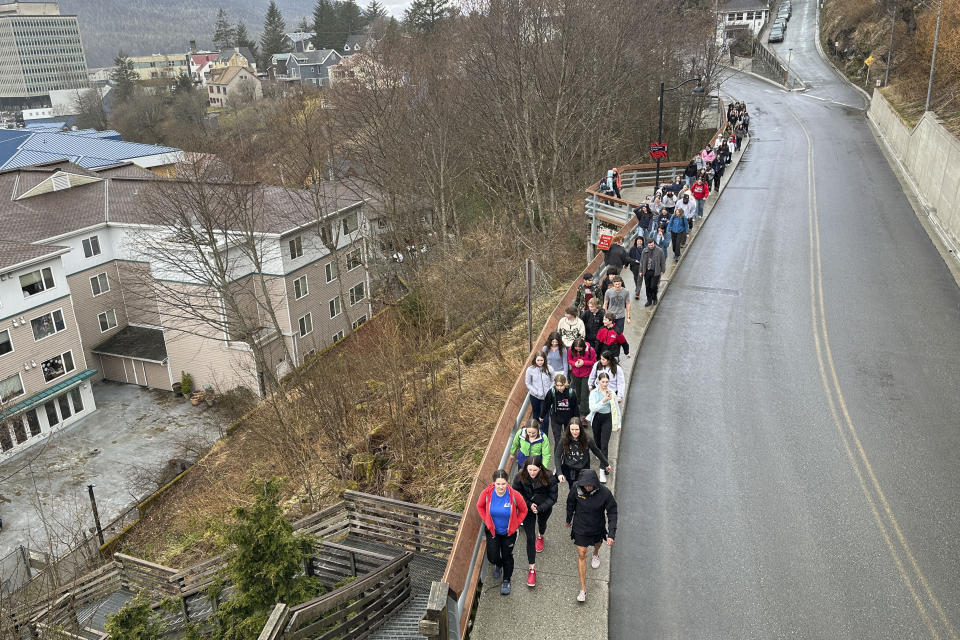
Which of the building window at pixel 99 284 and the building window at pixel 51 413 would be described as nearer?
the building window at pixel 51 413

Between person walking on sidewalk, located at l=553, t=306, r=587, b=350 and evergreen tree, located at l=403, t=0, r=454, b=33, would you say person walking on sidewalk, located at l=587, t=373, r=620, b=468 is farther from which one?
evergreen tree, located at l=403, t=0, r=454, b=33

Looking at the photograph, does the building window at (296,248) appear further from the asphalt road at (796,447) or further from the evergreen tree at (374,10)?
the evergreen tree at (374,10)

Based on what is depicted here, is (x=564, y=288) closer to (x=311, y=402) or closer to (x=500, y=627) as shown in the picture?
(x=311, y=402)

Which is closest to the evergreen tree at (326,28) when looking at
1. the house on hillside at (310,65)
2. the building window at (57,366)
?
the house on hillside at (310,65)

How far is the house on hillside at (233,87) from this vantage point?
119 metres

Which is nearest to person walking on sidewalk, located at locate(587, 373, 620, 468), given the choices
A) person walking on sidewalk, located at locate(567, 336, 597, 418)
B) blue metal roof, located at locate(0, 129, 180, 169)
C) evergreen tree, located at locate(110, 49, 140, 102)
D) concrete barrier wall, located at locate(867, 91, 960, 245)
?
person walking on sidewalk, located at locate(567, 336, 597, 418)

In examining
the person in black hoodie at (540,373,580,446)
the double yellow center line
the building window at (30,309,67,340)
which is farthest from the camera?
the building window at (30,309,67,340)

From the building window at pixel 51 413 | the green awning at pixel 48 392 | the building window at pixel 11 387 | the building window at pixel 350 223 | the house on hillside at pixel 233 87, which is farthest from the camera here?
the house on hillside at pixel 233 87

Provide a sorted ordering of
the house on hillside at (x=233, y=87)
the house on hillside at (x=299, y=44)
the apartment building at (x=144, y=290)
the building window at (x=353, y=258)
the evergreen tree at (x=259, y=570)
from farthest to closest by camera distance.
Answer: the house on hillside at (x=299, y=44), the house on hillside at (x=233, y=87), the building window at (x=353, y=258), the apartment building at (x=144, y=290), the evergreen tree at (x=259, y=570)

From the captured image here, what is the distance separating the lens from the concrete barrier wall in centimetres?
2256

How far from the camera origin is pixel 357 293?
4378 cm

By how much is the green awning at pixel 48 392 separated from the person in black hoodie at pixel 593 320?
90.0 feet

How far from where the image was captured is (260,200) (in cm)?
3594

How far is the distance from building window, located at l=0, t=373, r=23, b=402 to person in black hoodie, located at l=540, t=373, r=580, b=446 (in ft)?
99.3
